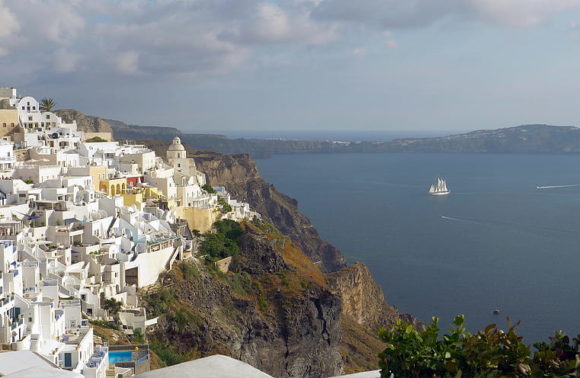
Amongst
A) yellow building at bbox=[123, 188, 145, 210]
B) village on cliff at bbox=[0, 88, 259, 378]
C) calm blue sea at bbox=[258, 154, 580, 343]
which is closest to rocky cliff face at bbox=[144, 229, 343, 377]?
village on cliff at bbox=[0, 88, 259, 378]

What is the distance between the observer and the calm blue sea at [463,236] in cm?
5003

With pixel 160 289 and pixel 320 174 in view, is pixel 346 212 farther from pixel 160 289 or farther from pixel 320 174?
pixel 160 289

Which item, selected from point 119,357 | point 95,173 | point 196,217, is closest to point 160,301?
point 119,357

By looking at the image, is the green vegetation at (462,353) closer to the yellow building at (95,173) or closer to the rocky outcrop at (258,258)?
the rocky outcrop at (258,258)

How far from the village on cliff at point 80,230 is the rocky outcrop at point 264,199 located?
25075 millimetres

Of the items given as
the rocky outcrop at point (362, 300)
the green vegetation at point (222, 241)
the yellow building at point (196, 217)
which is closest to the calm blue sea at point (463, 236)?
the rocky outcrop at point (362, 300)

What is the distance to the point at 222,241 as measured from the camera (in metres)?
34.0

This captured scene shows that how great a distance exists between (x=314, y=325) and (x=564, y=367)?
29.1 metres

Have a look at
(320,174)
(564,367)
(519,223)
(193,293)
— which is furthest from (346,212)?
(564,367)

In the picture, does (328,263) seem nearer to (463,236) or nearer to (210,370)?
(463,236)

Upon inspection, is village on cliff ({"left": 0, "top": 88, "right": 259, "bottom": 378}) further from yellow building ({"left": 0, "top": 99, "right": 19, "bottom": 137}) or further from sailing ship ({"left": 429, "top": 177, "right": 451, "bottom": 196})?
sailing ship ({"left": 429, "top": 177, "right": 451, "bottom": 196})

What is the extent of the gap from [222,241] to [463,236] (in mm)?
47025

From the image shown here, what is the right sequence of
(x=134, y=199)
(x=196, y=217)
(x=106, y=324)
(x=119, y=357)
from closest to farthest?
1. (x=119, y=357)
2. (x=106, y=324)
3. (x=134, y=199)
4. (x=196, y=217)

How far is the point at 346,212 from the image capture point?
93125 mm
